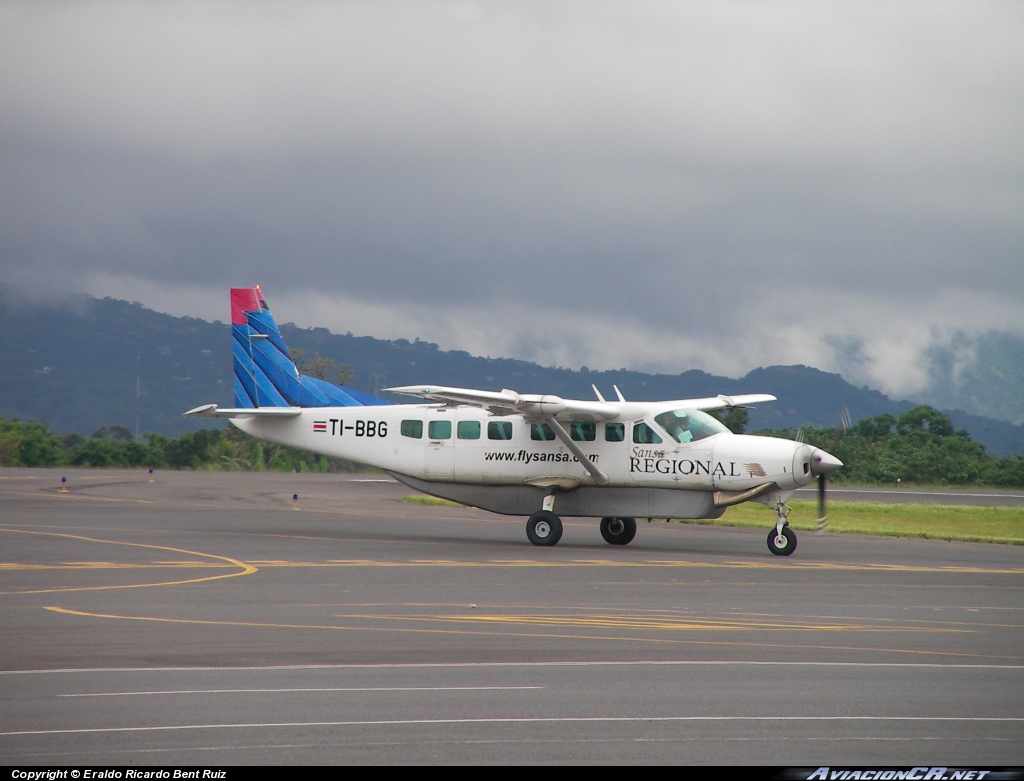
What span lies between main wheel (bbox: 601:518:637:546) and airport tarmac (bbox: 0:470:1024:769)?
1793 millimetres

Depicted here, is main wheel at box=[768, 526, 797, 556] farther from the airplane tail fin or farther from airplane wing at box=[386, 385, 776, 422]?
the airplane tail fin

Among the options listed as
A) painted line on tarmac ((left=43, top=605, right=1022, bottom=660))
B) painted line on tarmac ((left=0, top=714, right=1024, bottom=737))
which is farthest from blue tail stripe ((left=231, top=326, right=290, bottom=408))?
painted line on tarmac ((left=0, top=714, right=1024, bottom=737))

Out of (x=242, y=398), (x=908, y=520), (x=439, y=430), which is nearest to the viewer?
(x=439, y=430)

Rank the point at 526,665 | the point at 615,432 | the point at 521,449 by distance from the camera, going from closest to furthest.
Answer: the point at 526,665 → the point at 615,432 → the point at 521,449

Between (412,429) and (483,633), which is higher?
(412,429)

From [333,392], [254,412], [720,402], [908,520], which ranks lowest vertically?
[908,520]

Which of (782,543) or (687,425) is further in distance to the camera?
(687,425)

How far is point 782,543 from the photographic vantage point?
2173 centimetres

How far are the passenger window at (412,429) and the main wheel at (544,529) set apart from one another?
3.44 meters

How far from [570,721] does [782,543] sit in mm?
14508

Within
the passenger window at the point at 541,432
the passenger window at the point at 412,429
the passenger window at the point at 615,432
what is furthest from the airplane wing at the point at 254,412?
the passenger window at the point at 615,432

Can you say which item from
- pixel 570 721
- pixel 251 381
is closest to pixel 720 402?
pixel 251 381

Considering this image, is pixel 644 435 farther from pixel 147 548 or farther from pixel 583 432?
pixel 147 548

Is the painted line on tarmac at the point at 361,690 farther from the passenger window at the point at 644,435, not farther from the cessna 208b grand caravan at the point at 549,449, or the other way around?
the passenger window at the point at 644,435
